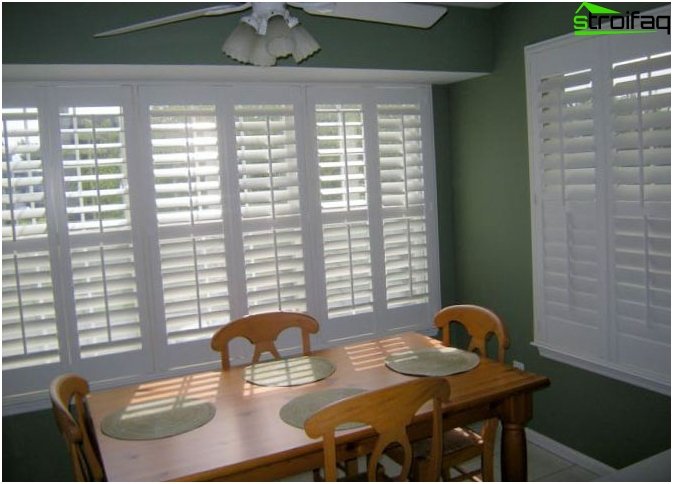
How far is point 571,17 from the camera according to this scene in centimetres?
294

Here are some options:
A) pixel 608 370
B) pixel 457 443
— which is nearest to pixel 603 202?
pixel 608 370

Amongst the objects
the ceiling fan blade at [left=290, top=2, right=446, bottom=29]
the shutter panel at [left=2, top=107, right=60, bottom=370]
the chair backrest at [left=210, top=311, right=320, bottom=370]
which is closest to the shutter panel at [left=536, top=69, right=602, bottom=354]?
the ceiling fan blade at [left=290, top=2, right=446, bottom=29]

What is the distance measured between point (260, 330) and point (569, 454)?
1.77 m

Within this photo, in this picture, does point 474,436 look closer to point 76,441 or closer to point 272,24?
point 76,441

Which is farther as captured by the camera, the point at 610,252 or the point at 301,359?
the point at 610,252

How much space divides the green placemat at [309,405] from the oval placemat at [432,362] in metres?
0.28

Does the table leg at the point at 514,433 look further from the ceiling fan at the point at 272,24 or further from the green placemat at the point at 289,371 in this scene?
the ceiling fan at the point at 272,24

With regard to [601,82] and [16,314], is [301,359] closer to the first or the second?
[16,314]

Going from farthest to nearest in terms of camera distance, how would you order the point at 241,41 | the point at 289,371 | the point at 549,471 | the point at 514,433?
the point at 549,471 < the point at 289,371 < the point at 514,433 < the point at 241,41

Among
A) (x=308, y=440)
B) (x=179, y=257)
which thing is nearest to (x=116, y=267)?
(x=179, y=257)

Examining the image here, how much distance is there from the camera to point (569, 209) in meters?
3.07

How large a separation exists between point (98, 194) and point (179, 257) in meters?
0.49

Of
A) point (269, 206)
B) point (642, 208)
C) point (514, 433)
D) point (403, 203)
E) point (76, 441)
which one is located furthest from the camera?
point (403, 203)

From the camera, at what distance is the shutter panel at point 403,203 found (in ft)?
11.9
